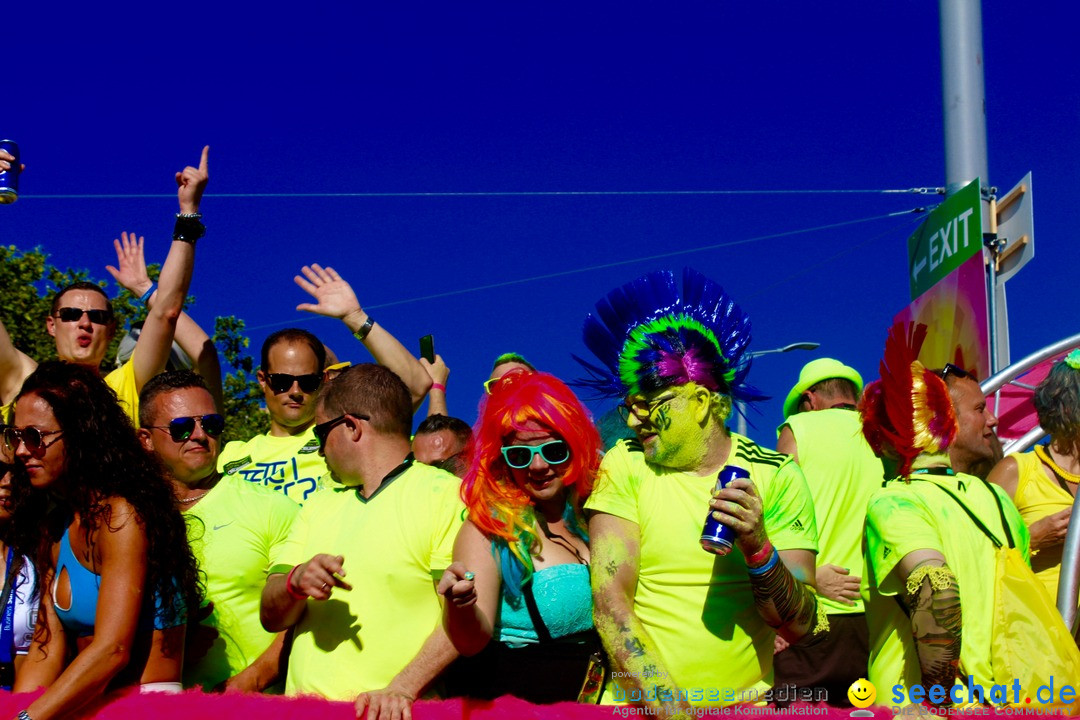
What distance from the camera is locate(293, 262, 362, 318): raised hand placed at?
198 inches

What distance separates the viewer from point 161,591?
307 cm

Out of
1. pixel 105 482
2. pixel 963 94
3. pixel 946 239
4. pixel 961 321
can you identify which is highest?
pixel 963 94

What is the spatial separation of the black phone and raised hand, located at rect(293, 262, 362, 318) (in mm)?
679

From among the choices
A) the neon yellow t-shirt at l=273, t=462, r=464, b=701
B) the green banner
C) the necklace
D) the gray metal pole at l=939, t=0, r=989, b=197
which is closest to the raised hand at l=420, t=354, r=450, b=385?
the necklace

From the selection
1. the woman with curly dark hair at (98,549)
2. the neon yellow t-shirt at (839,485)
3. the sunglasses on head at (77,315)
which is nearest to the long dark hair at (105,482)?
the woman with curly dark hair at (98,549)

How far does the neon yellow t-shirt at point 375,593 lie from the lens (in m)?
3.14

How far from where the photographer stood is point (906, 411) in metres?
3.16

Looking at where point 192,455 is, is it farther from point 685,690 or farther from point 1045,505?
point 1045,505

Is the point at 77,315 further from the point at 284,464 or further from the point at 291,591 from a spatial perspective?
the point at 291,591

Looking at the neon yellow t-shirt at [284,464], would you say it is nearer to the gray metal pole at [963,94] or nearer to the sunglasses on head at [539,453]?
the sunglasses on head at [539,453]

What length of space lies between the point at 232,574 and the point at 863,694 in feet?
6.52

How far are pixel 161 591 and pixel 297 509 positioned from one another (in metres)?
0.77

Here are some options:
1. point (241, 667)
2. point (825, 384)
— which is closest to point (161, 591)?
point (241, 667)

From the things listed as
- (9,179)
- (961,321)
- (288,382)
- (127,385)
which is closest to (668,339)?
(288,382)
